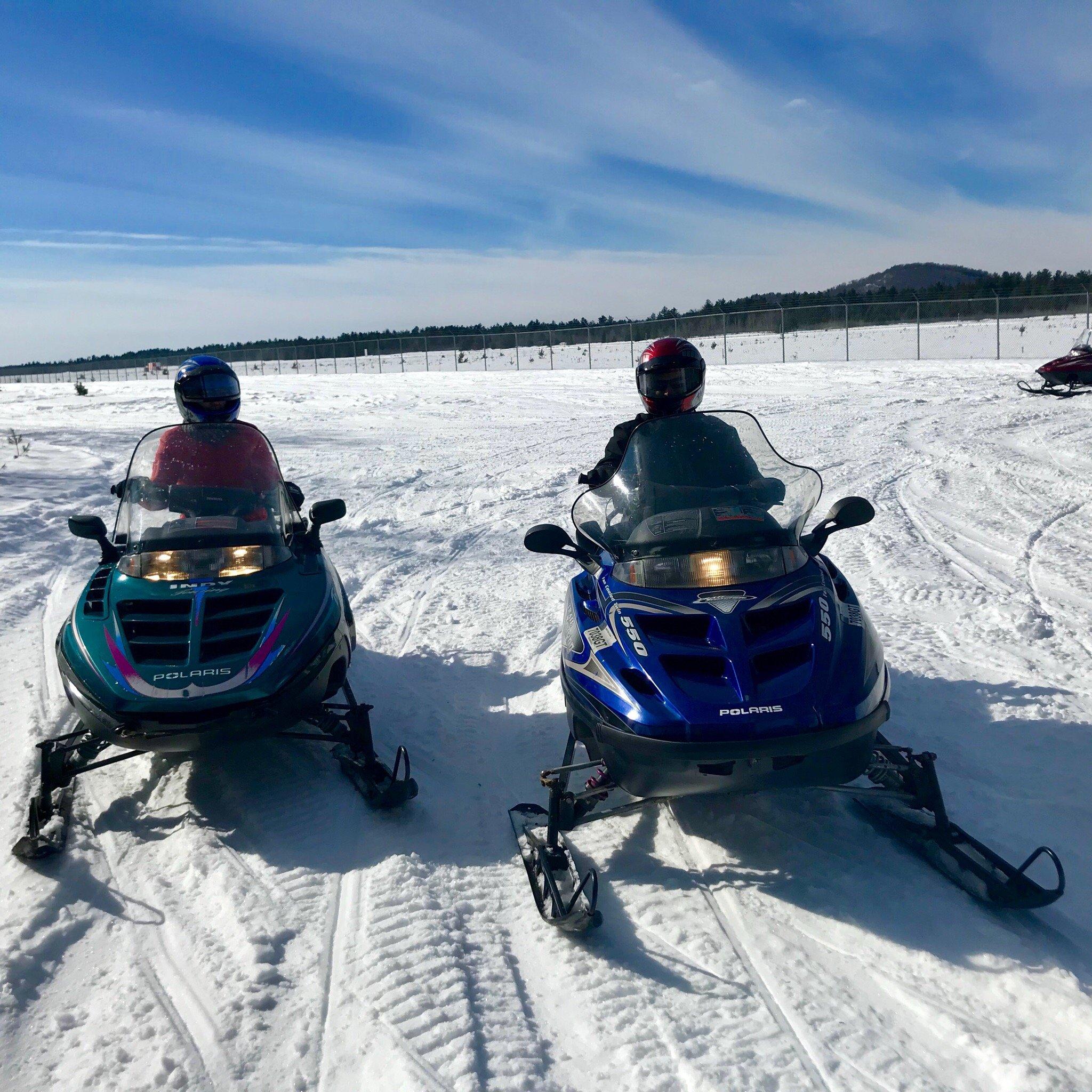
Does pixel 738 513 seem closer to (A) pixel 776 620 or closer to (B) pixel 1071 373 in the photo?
(A) pixel 776 620

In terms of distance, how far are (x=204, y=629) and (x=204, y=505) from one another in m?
1.04

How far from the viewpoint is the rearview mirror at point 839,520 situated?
146 inches

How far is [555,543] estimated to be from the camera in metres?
3.90

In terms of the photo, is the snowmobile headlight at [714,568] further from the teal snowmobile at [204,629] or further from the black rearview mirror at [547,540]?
the teal snowmobile at [204,629]

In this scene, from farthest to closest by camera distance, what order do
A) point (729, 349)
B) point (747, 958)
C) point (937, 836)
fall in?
point (729, 349) < point (937, 836) < point (747, 958)

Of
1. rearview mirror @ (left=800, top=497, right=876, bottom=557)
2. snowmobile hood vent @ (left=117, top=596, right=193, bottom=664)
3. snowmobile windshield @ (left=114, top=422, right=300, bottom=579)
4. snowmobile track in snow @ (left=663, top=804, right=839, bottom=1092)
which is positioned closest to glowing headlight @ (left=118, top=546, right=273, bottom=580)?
snowmobile windshield @ (left=114, top=422, right=300, bottom=579)

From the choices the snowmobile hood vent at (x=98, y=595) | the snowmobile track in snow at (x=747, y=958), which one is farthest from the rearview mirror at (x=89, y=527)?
the snowmobile track in snow at (x=747, y=958)

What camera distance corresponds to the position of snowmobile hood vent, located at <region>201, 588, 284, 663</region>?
12.1ft

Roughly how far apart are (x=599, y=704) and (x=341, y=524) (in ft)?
22.1

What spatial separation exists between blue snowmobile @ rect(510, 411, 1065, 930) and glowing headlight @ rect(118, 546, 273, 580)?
5.03 ft

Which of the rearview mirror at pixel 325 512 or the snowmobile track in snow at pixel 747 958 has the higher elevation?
the rearview mirror at pixel 325 512

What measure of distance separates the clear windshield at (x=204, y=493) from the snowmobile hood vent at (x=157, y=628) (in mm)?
457

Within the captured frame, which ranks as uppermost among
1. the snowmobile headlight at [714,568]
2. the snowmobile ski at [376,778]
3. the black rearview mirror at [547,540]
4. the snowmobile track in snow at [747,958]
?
the black rearview mirror at [547,540]

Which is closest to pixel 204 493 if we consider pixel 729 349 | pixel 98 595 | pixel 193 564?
pixel 193 564
